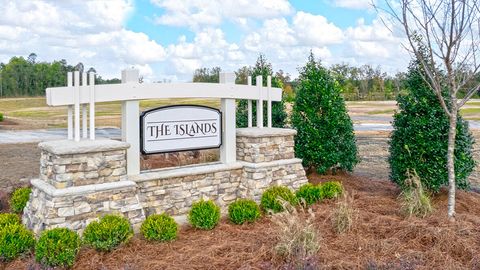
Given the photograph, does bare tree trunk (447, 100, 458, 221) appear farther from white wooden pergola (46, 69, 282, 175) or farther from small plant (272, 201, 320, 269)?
white wooden pergola (46, 69, 282, 175)

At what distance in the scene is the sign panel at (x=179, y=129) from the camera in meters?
6.72

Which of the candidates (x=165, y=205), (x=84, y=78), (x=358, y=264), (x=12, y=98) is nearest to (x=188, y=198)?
(x=165, y=205)

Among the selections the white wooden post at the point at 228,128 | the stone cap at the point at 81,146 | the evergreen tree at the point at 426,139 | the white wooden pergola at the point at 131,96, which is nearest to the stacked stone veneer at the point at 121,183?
the stone cap at the point at 81,146

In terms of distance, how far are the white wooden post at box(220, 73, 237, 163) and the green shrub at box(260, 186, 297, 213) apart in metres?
0.97

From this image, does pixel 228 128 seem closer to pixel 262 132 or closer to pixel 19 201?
pixel 262 132

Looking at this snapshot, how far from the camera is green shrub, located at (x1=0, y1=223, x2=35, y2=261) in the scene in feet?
16.6

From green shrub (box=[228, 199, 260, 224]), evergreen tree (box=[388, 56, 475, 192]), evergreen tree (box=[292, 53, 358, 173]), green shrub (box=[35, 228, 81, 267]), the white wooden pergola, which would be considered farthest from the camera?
evergreen tree (box=[292, 53, 358, 173])

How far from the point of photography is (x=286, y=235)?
4758mm

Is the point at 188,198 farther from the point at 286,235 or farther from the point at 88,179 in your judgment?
the point at 286,235

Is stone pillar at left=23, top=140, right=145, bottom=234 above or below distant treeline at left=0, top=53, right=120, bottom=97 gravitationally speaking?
below

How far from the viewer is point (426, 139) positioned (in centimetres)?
758

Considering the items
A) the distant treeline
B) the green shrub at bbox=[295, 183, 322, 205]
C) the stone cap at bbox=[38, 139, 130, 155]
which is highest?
the distant treeline

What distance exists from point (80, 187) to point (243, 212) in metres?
2.28

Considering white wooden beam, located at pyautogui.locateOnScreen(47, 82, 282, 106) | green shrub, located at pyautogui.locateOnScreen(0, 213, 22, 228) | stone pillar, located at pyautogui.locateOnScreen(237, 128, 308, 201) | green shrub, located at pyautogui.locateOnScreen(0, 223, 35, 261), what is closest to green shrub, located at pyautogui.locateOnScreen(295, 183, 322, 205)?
stone pillar, located at pyautogui.locateOnScreen(237, 128, 308, 201)
